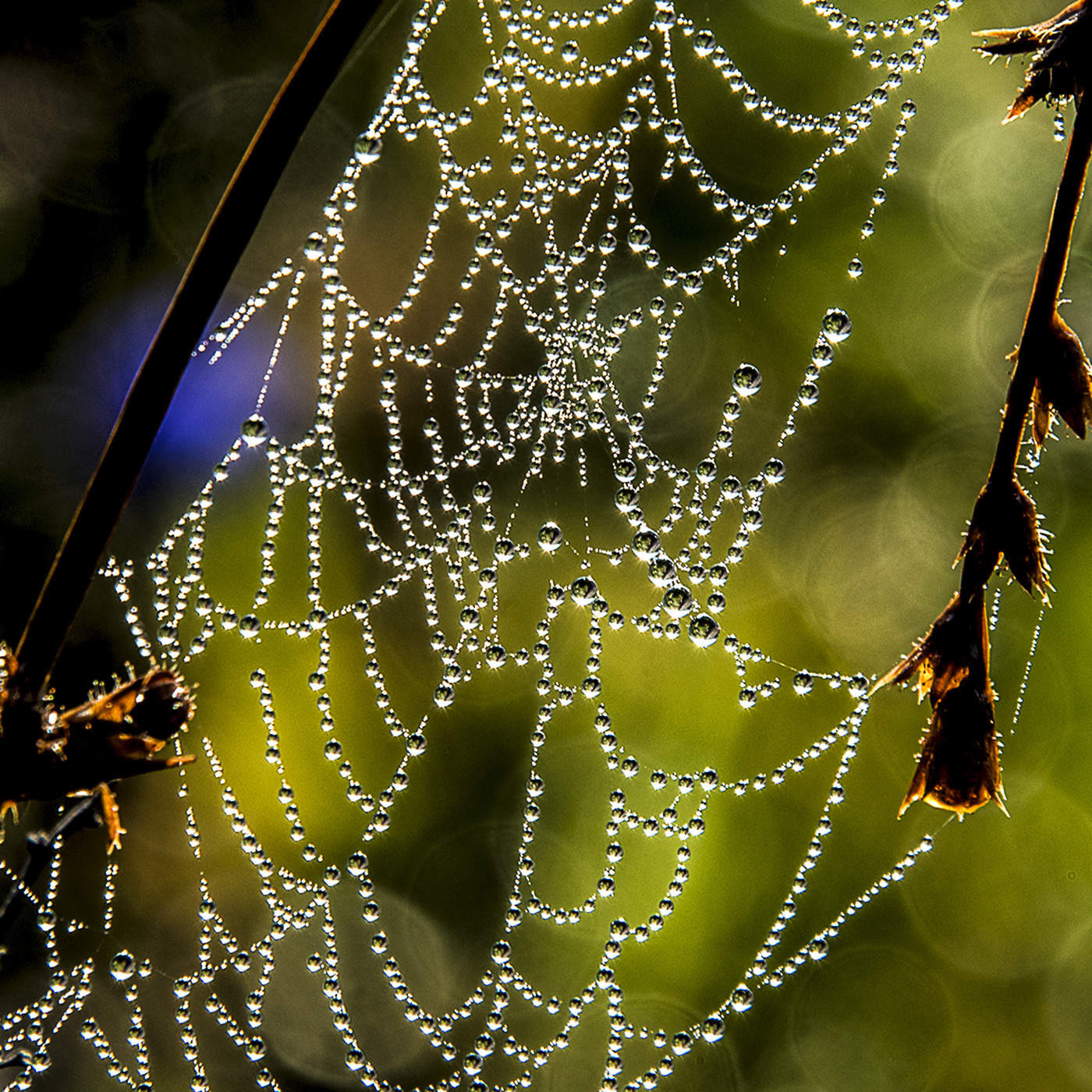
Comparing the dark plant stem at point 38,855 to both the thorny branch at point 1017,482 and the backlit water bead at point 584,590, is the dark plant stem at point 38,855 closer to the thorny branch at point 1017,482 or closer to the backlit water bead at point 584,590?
the thorny branch at point 1017,482

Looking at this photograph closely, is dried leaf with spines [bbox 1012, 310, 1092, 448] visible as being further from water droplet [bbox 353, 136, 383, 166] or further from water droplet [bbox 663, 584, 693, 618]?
water droplet [bbox 663, 584, 693, 618]

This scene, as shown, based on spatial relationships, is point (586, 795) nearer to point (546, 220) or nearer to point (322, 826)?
point (322, 826)

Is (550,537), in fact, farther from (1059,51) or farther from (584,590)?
(1059,51)

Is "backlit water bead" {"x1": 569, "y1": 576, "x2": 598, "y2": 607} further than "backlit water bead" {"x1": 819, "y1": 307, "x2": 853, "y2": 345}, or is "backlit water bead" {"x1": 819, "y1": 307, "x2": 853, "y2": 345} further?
"backlit water bead" {"x1": 569, "y1": 576, "x2": 598, "y2": 607}

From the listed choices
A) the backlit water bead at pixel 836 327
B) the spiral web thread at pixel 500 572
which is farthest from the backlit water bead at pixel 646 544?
the backlit water bead at pixel 836 327

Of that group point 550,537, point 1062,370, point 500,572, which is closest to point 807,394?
point 550,537

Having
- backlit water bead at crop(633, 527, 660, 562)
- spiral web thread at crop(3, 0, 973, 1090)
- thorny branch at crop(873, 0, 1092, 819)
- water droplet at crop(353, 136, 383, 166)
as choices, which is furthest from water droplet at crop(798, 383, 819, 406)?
thorny branch at crop(873, 0, 1092, 819)

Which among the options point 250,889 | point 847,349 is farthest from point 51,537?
point 847,349
